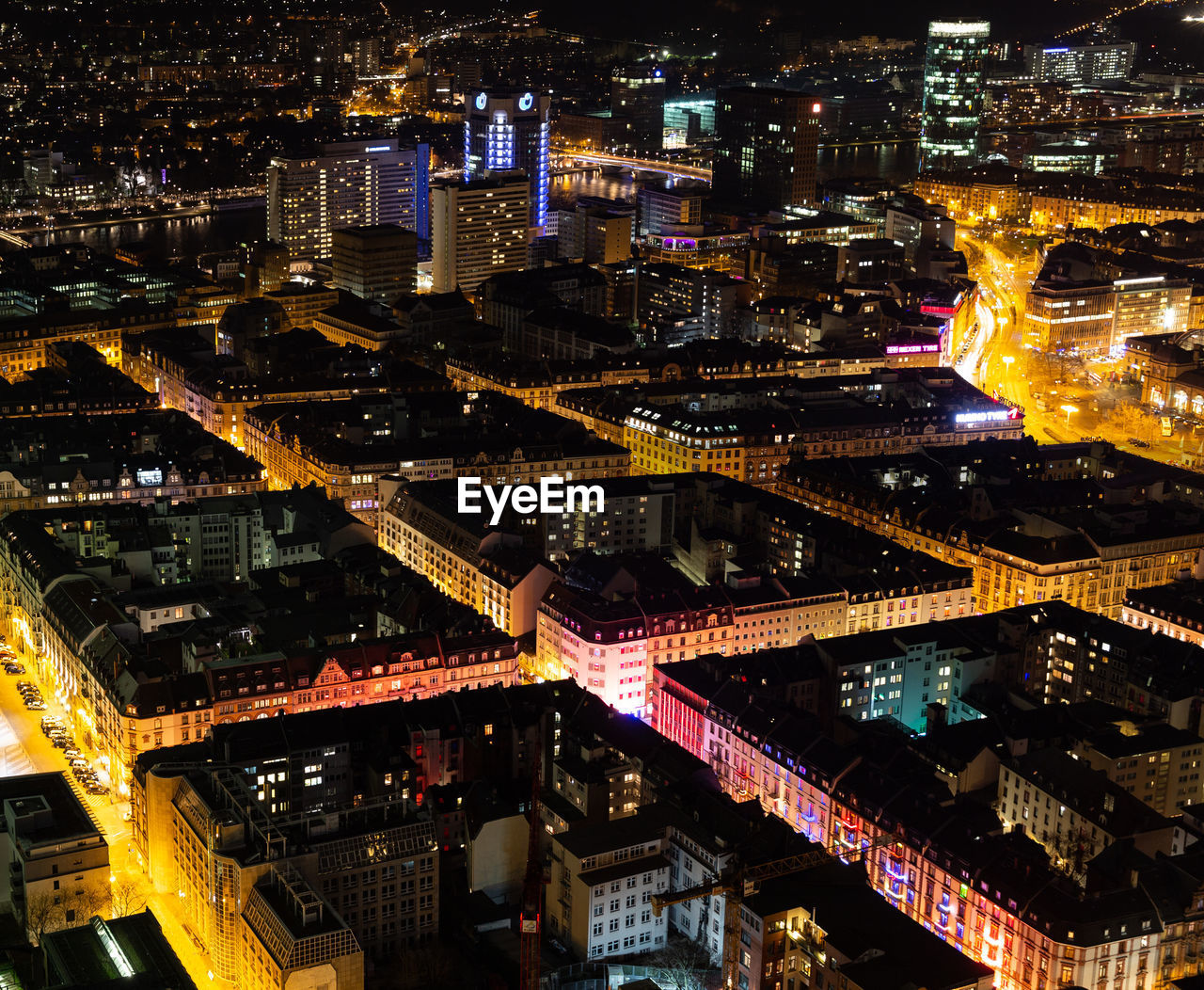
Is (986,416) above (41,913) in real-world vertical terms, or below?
above

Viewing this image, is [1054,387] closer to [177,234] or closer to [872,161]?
[177,234]

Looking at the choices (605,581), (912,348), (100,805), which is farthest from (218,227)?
(100,805)

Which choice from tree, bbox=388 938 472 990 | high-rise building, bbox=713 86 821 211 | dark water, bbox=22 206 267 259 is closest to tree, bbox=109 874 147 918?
tree, bbox=388 938 472 990

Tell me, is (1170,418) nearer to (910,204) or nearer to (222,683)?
(910,204)

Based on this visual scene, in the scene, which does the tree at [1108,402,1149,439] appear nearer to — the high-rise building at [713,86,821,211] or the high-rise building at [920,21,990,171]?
the high-rise building at [713,86,821,211]

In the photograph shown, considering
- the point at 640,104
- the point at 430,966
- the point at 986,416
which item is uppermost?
the point at 640,104

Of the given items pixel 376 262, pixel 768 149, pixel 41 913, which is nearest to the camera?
pixel 41 913

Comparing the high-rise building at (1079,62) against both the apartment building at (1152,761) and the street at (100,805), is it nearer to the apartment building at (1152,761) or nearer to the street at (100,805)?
the apartment building at (1152,761)

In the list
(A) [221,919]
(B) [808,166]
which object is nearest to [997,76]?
(B) [808,166]
